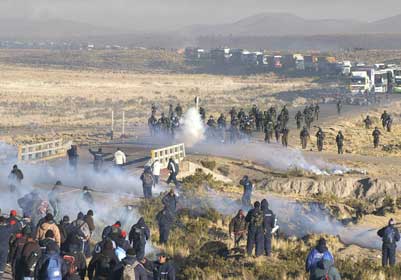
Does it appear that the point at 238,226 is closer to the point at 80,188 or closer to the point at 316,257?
the point at 316,257

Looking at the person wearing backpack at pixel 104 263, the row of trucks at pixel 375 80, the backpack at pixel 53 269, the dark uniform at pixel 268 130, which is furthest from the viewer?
the row of trucks at pixel 375 80

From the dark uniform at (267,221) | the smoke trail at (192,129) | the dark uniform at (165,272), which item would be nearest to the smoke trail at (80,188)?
the dark uniform at (267,221)

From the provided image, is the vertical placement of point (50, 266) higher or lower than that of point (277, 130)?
higher

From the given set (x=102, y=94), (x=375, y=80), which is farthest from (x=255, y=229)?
(x=102, y=94)

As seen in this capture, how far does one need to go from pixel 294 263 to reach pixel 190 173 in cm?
1469

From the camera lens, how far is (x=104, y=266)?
12.6 metres

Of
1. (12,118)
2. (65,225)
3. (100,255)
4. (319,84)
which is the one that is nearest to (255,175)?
(65,225)

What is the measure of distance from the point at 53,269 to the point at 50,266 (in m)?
0.06

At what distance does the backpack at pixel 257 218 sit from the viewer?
56.0 ft

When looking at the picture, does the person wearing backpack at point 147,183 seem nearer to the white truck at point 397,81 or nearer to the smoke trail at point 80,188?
the smoke trail at point 80,188

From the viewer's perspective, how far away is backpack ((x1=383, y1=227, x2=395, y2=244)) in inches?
690

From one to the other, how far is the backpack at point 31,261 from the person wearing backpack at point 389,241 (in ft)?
25.5

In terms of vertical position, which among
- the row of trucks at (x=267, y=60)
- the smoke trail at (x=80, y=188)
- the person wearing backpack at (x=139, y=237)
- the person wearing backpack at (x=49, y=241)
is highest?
the row of trucks at (x=267, y=60)

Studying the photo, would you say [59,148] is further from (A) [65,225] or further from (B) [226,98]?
(B) [226,98]
